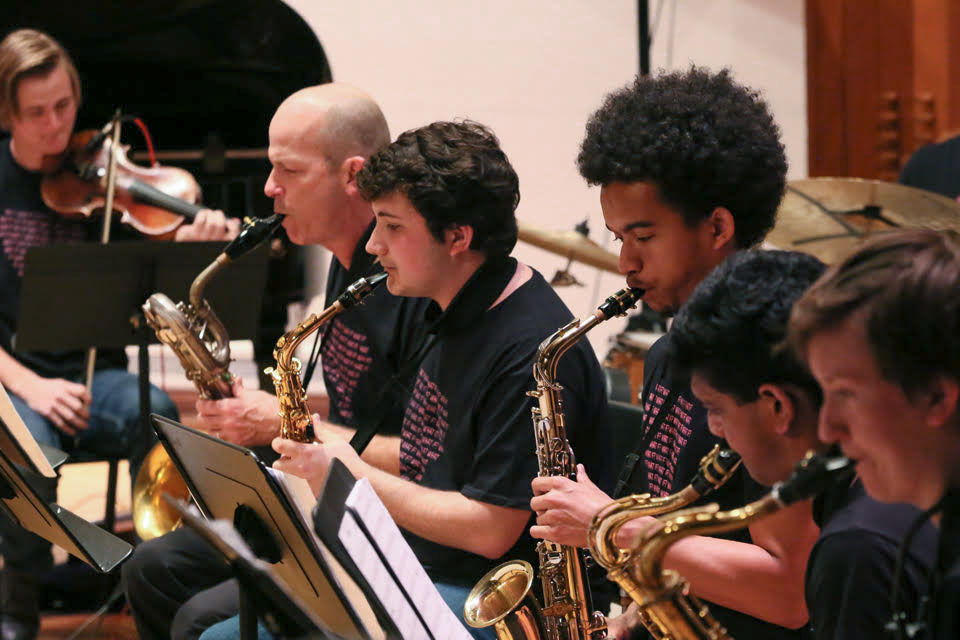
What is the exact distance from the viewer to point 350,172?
9.14 ft

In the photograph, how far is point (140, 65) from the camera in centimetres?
490

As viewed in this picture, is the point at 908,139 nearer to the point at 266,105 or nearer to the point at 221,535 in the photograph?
the point at 266,105

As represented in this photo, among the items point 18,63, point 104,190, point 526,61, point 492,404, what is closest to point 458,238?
point 492,404

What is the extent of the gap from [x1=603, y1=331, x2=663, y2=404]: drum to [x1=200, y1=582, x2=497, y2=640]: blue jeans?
153 centimetres

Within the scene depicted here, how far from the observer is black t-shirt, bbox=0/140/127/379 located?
365cm

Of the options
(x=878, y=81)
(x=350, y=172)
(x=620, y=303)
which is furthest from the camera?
(x=878, y=81)

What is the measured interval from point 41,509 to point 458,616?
31.3 inches

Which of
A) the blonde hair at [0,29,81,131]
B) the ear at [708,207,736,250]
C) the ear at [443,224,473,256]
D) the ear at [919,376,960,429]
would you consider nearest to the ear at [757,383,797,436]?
the ear at [919,376,960,429]

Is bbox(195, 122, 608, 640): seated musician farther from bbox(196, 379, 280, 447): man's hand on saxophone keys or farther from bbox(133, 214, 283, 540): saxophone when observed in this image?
bbox(133, 214, 283, 540): saxophone

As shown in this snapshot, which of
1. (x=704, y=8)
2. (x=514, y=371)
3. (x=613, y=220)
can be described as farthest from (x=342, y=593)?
(x=704, y=8)

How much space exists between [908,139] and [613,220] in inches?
134

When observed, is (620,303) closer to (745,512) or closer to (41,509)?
(745,512)

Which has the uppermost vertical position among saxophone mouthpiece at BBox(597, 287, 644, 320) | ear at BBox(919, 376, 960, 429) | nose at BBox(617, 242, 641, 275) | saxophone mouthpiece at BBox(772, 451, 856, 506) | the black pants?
ear at BBox(919, 376, 960, 429)

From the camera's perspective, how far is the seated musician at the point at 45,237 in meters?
3.48
